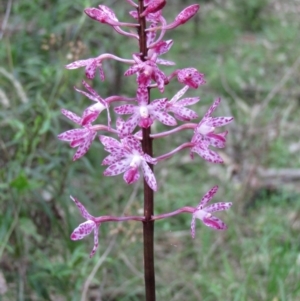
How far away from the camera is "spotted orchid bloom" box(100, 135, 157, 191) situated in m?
1.86

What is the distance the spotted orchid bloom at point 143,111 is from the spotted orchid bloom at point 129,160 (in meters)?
0.05

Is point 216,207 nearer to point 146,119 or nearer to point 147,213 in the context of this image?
point 147,213

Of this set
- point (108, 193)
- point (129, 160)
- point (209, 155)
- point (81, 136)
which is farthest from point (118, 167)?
point (108, 193)

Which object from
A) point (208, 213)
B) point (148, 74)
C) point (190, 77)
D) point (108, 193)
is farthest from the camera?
point (108, 193)

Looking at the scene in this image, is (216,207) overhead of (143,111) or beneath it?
beneath

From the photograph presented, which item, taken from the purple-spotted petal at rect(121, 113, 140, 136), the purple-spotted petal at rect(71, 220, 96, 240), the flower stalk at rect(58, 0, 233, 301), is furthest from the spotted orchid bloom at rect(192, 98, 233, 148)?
the purple-spotted petal at rect(71, 220, 96, 240)

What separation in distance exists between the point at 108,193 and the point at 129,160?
2815 mm

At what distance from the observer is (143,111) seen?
1.87m

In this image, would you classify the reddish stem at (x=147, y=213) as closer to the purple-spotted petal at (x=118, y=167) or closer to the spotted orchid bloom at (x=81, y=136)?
the purple-spotted petal at (x=118, y=167)

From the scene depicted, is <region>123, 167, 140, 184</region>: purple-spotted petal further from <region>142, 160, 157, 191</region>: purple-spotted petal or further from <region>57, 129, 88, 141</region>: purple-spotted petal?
<region>57, 129, 88, 141</region>: purple-spotted petal

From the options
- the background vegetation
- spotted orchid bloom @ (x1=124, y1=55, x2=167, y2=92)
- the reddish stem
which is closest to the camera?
spotted orchid bloom @ (x1=124, y1=55, x2=167, y2=92)

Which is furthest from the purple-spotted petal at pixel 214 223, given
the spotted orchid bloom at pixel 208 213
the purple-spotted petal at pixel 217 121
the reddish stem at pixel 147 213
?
the purple-spotted petal at pixel 217 121

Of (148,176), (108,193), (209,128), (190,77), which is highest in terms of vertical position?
(190,77)

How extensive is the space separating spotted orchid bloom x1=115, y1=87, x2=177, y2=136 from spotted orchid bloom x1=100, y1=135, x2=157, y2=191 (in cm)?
5
